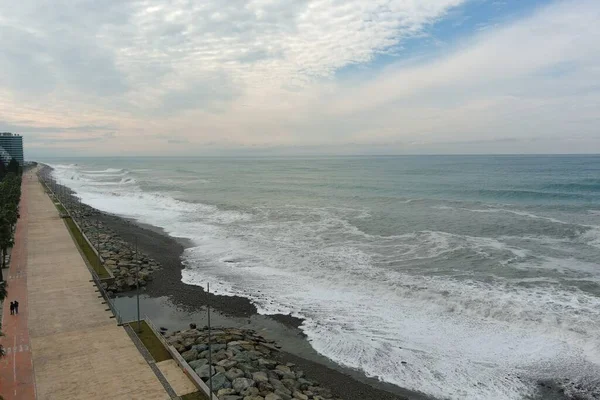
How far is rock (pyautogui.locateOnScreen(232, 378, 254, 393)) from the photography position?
16.0 meters

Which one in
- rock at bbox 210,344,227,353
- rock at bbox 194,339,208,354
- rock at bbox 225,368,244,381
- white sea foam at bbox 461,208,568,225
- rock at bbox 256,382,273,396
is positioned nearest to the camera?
rock at bbox 256,382,273,396

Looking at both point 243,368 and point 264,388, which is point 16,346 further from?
point 264,388

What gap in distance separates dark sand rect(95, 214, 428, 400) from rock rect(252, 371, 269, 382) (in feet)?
7.90

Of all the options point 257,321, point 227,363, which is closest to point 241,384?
point 227,363

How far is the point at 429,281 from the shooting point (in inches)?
1130

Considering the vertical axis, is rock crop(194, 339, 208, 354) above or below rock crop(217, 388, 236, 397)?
above

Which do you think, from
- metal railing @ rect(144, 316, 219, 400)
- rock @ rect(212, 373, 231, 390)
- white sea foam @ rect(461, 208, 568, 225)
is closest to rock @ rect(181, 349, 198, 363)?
metal railing @ rect(144, 316, 219, 400)

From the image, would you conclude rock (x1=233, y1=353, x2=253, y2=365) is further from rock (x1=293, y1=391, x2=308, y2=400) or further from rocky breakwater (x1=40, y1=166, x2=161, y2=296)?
rocky breakwater (x1=40, y1=166, x2=161, y2=296)

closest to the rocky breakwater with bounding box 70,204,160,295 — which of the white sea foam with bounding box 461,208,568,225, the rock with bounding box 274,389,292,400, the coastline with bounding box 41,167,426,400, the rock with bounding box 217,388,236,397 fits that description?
the coastline with bounding box 41,167,426,400

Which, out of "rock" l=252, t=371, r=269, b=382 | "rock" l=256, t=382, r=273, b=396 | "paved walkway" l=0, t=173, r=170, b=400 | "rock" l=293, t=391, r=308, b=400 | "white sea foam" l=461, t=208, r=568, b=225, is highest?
"white sea foam" l=461, t=208, r=568, b=225

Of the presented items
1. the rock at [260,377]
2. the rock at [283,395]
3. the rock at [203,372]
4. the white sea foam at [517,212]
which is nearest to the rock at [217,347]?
the rock at [203,372]

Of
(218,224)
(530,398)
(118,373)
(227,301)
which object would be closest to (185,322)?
(227,301)

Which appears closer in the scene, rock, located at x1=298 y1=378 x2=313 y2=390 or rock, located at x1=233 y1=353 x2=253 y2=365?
rock, located at x1=298 y1=378 x2=313 y2=390

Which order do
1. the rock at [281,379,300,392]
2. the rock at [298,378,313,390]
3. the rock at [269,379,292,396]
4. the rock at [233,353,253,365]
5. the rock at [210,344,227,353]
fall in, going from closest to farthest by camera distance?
the rock at [269,379,292,396] < the rock at [281,379,300,392] < the rock at [298,378,313,390] < the rock at [233,353,253,365] < the rock at [210,344,227,353]
